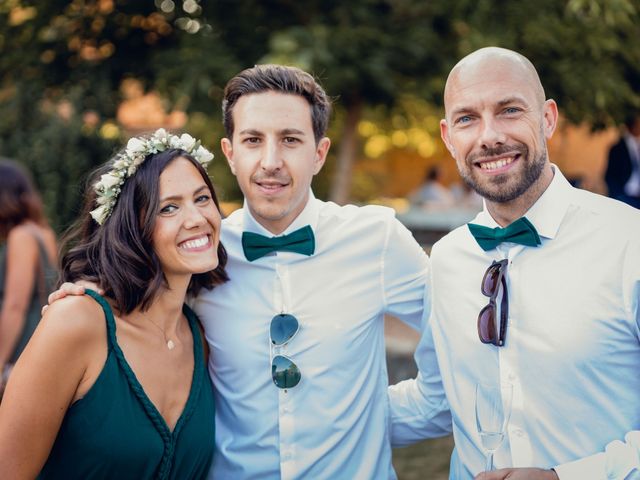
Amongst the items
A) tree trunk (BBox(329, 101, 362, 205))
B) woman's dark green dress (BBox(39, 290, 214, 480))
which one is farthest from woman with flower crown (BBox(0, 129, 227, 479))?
tree trunk (BBox(329, 101, 362, 205))

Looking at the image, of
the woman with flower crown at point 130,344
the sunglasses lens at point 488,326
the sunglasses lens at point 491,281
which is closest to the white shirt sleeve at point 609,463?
the sunglasses lens at point 488,326

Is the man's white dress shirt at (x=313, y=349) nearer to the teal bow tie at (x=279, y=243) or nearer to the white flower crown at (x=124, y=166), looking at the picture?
the teal bow tie at (x=279, y=243)

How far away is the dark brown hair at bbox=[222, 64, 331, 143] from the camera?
304 centimetres

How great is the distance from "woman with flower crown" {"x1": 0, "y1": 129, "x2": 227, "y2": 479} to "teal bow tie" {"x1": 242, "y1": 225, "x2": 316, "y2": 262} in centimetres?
13

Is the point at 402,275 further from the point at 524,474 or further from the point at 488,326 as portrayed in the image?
the point at 524,474

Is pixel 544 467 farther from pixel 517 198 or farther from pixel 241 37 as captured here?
pixel 241 37

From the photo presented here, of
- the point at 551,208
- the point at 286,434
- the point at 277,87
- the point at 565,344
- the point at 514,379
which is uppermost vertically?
the point at 277,87

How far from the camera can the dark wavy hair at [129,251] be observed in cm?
270

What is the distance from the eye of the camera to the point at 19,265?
4523mm

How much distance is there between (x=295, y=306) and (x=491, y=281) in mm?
801

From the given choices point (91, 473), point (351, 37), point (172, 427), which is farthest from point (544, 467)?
point (351, 37)

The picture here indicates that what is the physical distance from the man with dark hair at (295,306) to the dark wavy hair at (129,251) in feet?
1.13

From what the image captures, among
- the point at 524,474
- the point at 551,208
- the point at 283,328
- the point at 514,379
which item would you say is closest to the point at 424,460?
the point at 283,328

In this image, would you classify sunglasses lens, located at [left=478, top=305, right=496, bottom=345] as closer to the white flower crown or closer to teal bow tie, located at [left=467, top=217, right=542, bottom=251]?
teal bow tie, located at [left=467, top=217, right=542, bottom=251]
